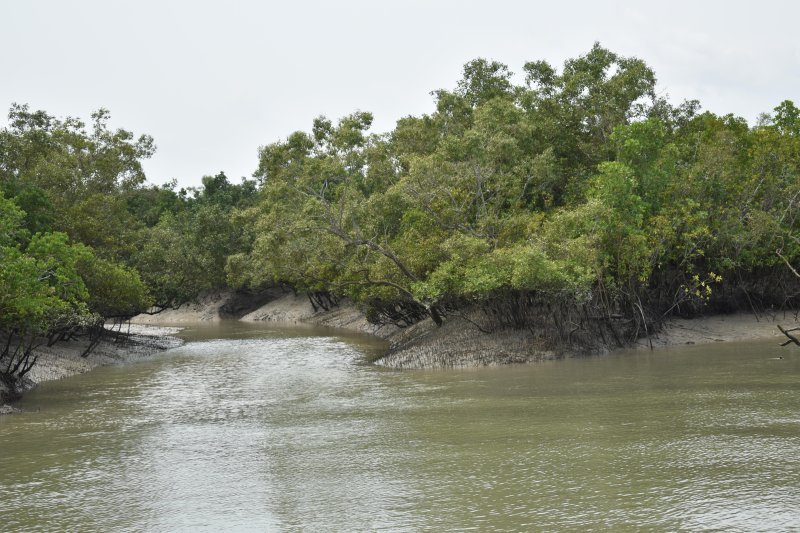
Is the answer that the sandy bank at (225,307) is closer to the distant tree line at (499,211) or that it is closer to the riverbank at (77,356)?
the riverbank at (77,356)

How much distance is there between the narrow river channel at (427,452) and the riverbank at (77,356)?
5.59 feet

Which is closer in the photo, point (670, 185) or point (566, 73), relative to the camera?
point (670, 185)

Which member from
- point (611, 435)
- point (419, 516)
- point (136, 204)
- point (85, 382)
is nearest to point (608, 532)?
point (419, 516)

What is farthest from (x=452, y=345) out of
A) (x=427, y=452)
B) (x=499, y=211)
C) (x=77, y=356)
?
(x=77, y=356)

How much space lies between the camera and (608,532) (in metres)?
10.9

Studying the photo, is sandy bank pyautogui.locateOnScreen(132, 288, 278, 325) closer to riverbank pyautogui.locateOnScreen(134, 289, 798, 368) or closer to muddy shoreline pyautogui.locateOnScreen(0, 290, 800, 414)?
muddy shoreline pyautogui.locateOnScreen(0, 290, 800, 414)

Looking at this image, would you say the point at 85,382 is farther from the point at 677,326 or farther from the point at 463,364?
the point at 677,326

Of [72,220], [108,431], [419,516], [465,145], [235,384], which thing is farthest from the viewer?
[72,220]

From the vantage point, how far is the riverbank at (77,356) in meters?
Answer: 28.9

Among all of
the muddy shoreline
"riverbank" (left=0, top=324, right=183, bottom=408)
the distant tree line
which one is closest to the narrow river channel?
Result: "riverbank" (left=0, top=324, right=183, bottom=408)

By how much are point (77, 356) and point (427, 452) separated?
25408 mm

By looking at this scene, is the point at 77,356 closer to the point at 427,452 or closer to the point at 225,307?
the point at 427,452

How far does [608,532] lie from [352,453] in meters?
6.86

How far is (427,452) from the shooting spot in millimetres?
16203
